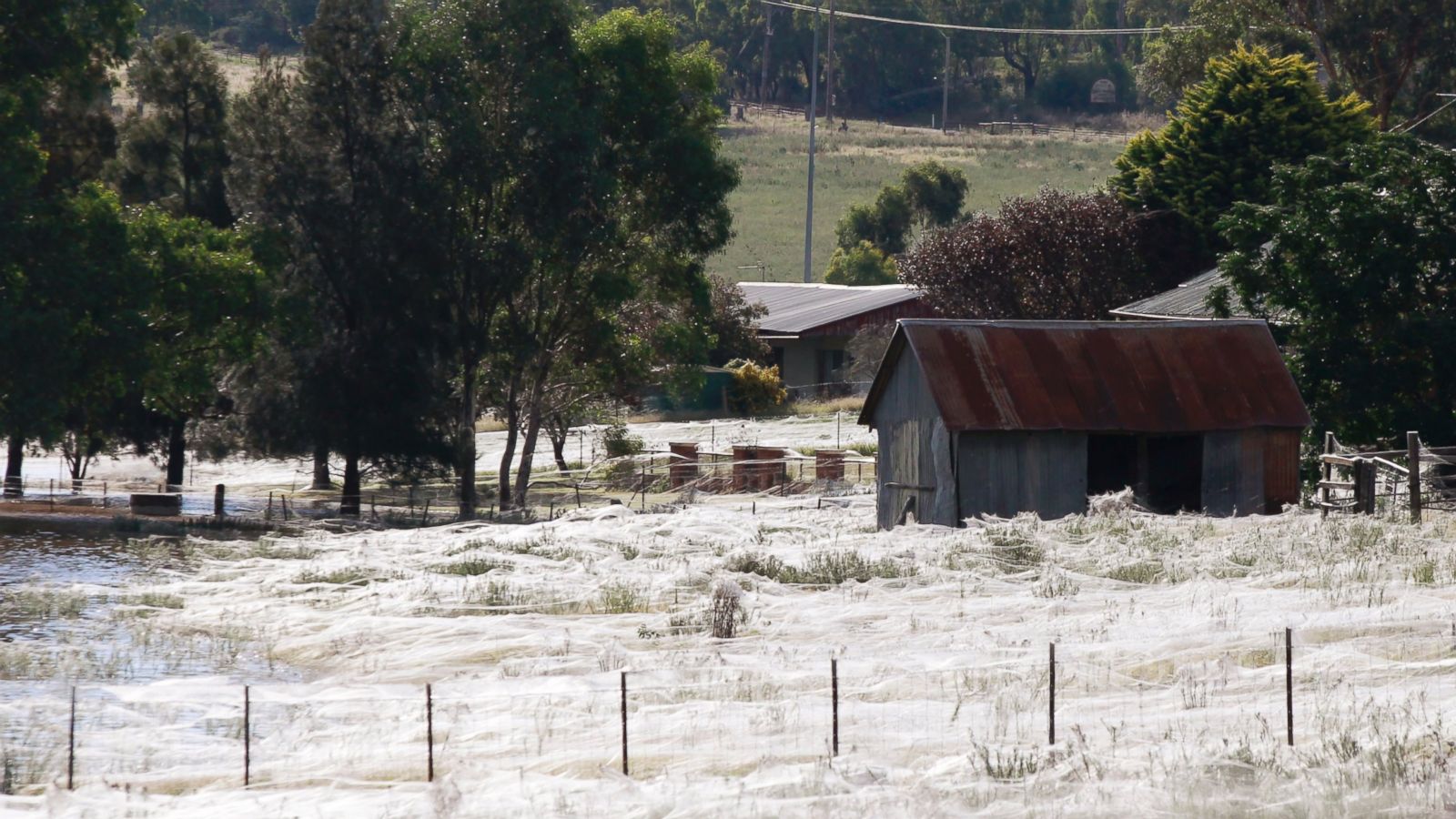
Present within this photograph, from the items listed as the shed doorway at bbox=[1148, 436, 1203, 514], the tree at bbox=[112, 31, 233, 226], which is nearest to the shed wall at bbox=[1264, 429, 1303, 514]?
the shed doorway at bbox=[1148, 436, 1203, 514]

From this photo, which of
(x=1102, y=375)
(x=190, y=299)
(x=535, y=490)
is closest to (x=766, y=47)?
(x=535, y=490)

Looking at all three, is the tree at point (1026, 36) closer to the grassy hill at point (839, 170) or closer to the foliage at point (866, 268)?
the grassy hill at point (839, 170)

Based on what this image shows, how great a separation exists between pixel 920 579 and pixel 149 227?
20.7 meters

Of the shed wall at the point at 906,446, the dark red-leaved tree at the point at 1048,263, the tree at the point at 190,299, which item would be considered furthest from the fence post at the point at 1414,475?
the dark red-leaved tree at the point at 1048,263

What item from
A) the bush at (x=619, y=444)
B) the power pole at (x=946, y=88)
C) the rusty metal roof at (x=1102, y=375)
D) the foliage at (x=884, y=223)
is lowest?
the bush at (x=619, y=444)

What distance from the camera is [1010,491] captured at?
27.2 metres

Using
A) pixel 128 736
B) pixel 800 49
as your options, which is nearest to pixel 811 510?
pixel 128 736

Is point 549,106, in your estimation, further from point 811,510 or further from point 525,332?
point 811,510

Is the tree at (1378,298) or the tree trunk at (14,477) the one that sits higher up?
the tree at (1378,298)

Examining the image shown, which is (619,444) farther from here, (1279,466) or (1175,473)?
(1279,466)

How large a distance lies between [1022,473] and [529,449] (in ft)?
57.8

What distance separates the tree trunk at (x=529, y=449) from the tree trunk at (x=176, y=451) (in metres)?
8.01

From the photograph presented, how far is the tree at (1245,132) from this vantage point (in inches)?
1891

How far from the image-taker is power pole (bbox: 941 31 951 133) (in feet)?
410
